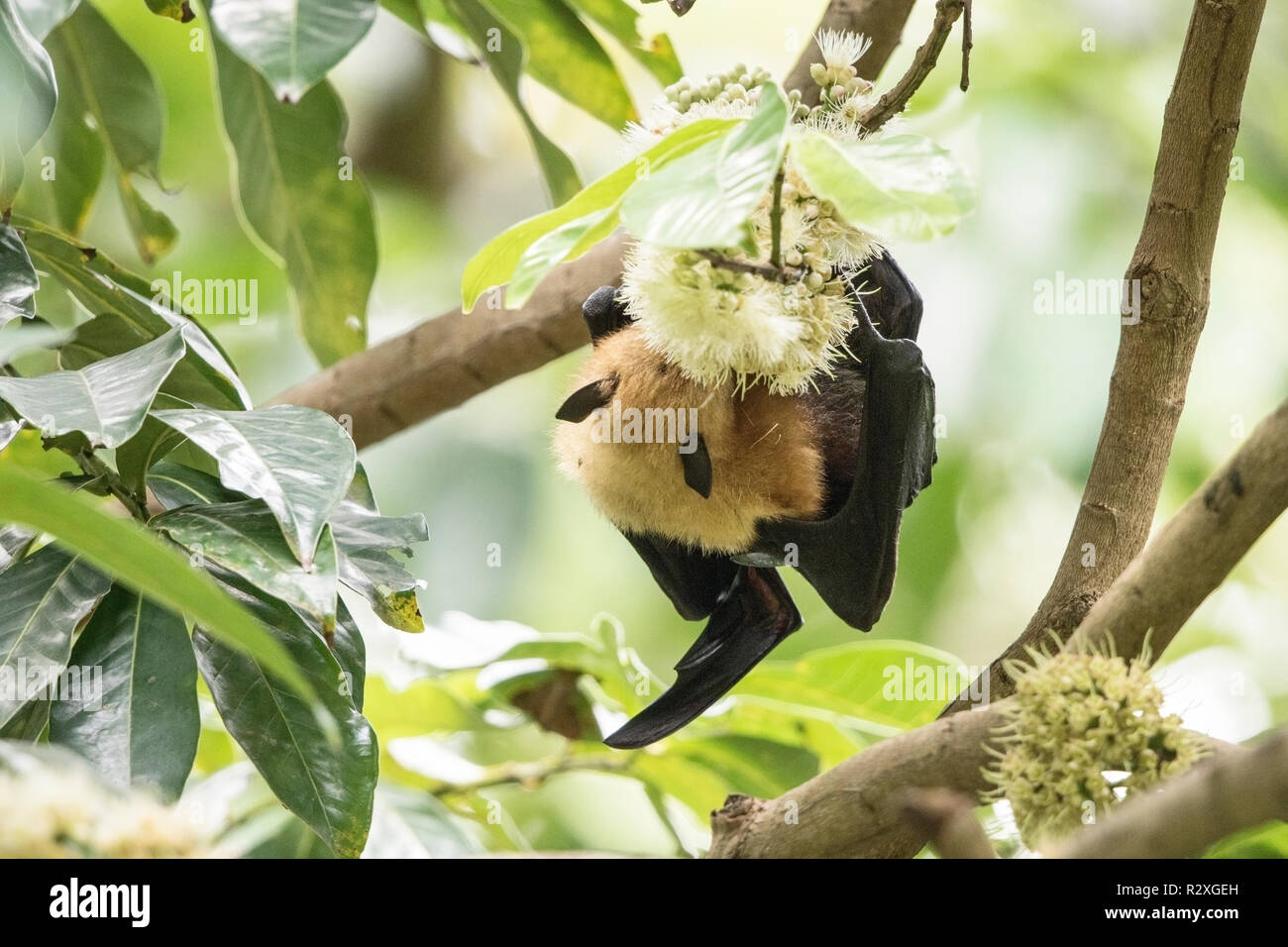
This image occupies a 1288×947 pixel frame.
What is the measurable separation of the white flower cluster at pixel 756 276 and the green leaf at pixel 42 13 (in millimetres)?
427

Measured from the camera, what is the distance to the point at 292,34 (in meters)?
0.76

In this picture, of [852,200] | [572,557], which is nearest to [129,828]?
[852,200]

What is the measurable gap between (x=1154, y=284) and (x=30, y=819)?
0.95 meters

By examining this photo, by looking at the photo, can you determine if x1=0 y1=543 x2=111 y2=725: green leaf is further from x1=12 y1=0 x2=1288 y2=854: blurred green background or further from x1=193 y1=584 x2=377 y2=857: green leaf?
x1=12 y1=0 x2=1288 y2=854: blurred green background

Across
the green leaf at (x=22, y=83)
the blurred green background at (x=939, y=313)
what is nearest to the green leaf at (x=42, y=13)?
the green leaf at (x=22, y=83)

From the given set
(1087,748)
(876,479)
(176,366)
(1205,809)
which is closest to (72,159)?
(176,366)

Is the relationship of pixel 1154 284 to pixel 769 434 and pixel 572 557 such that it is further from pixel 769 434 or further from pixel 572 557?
pixel 572 557

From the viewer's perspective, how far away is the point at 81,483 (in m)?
1.06

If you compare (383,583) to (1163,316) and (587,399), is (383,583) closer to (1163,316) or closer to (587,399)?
(587,399)

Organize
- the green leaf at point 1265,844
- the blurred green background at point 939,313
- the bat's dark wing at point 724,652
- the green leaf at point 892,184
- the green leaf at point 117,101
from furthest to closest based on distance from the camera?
the blurred green background at point 939,313 < the green leaf at point 117,101 < the bat's dark wing at point 724,652 < the green leaf at point 1265,844 < the green leaf at point 892,184

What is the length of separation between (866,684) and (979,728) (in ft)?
2.59

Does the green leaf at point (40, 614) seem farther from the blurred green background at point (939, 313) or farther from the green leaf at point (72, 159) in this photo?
the blurred green background at point (939, 313)

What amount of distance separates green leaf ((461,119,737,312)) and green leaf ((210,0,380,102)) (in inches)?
6.0

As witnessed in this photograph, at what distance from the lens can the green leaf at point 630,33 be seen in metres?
1.57
